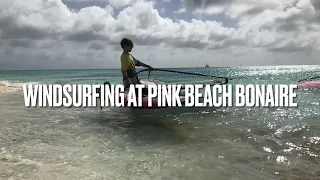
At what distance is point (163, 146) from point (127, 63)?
544 cm

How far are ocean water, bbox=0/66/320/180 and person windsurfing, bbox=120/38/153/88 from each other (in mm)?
1641

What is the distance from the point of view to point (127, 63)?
12.4 meters

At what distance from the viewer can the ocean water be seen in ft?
19.8

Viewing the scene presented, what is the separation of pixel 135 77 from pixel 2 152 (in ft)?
22.1

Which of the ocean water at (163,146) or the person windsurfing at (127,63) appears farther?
the person windsurfing at (127,63)

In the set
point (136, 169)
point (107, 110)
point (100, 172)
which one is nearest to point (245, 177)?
point (136, 169)

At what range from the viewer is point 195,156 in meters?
7.06

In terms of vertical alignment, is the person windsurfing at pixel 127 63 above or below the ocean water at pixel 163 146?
above

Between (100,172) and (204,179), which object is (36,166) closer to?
(100,172)

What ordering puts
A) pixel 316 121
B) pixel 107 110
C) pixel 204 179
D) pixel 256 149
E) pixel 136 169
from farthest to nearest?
pixel 107 110 < pixel 316 121 < pixel 256 149 < pixel 136 169 < pixel 204 179

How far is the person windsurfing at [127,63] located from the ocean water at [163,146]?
164cm

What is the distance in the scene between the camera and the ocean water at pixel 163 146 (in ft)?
19.8

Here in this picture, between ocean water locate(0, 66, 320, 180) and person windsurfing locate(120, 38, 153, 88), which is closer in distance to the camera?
ocean water locate(0, 66, 320, 180)

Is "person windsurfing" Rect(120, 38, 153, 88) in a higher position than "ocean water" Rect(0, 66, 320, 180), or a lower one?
higher
